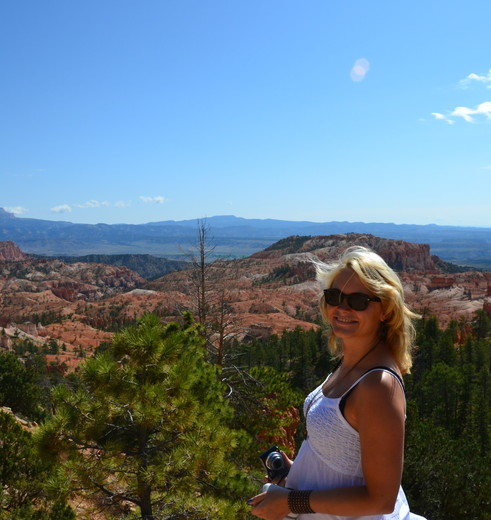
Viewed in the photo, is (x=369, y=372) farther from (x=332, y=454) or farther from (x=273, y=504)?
(x=273, y=504)

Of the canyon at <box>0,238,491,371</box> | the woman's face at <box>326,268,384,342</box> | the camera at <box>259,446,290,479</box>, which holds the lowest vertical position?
the canyon at <box>0,238,491,371</box>

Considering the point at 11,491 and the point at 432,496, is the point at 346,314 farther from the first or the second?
the point at 432,496

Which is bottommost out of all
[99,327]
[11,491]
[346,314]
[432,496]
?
[99,327]

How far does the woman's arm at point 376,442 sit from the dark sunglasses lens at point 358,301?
0.37 meters

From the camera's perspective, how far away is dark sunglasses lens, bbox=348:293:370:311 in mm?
A: 2072

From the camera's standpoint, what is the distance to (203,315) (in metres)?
13.1

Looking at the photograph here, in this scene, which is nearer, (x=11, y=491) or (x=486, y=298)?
(x=11, y=491)

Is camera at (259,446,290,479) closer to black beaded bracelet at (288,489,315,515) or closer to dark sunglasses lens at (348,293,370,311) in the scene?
black beaded bracelet at (288,489,315,515)

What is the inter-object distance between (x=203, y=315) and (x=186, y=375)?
7.47 metres

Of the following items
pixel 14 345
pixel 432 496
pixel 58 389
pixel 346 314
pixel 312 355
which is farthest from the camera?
pixel 14 345

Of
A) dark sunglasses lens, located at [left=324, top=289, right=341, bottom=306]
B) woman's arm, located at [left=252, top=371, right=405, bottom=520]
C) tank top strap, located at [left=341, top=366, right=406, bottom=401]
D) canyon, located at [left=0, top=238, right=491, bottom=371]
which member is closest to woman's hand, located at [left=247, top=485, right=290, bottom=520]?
woman's arm, located at [left=252, top=371, right=405, bottom=520]

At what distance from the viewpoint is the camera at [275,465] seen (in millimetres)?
2365

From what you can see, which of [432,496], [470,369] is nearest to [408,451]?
[432,496]

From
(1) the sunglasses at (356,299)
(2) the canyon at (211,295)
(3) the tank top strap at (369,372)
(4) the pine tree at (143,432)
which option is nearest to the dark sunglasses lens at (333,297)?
(1) the sunglasses at (356,299)
